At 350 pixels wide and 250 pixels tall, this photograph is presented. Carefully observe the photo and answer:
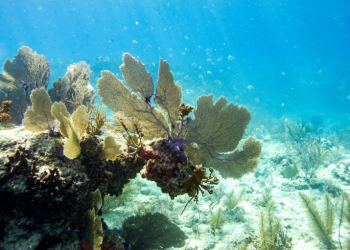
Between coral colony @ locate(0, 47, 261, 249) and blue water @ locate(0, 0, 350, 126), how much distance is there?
4322cm

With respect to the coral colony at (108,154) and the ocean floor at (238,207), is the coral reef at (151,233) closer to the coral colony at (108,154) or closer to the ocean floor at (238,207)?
the coral colony at (108,154)

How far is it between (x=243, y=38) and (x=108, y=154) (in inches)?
4084

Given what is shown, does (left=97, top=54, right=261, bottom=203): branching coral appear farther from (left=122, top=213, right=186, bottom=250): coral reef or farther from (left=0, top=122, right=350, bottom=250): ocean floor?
(left=122, top=213, right=186, bottom=250): coral reef

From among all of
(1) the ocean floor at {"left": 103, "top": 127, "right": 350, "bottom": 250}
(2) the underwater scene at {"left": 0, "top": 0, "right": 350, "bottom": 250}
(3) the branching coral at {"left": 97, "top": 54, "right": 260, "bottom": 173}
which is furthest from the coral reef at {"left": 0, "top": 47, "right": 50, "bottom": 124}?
(1) the ocean floor at {"left": 103, "top": 127, "right": 350, "bottom": 250}

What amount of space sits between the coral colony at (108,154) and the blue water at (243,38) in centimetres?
4322

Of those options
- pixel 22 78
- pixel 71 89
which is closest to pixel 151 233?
pixel 71 89

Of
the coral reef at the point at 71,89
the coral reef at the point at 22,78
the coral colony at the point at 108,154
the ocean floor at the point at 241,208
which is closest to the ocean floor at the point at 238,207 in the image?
the ocean floor at the point at 241,208

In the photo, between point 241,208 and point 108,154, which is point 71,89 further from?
point 241,208

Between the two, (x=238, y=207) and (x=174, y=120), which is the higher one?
(x=174, y=120)

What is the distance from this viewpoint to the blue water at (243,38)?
188 ft

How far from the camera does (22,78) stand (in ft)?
14.7

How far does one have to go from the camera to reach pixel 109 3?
8075cm

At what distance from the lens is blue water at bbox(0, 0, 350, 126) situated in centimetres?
5725

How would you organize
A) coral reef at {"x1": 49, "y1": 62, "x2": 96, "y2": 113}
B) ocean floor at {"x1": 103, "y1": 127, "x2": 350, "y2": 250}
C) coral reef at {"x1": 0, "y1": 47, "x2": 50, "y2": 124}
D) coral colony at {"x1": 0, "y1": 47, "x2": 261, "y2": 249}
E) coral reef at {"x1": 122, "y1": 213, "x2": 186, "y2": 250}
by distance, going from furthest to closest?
ocean floor at {"x1": 103, "y1": 127, "x2": 350, "y2": 250}
coral reef at {"x1": 0, "y1": 47, "x2": 50, "y2": 124}
coral reef at {"x1": 49, "y1": 62, "x2": 96, "y2": 113}
coral reef at {"x1": 122, "y1": 213, "x2": 186, "y2": 250}
coral colony at {"x1": 0, "y1": 47, "x2": 261, "y2": 249}
